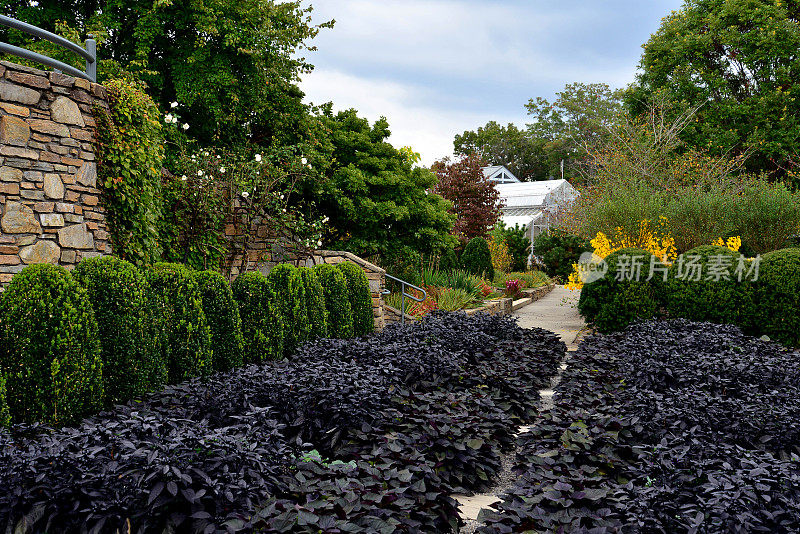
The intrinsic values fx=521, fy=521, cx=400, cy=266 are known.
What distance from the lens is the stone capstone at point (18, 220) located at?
440 cm

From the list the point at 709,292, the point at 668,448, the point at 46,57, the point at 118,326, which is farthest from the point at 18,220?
the point at 709,292

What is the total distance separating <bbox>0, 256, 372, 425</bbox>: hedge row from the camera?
2900mm

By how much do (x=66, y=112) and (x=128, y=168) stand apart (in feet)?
2.33

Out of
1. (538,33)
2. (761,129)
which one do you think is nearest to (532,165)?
(761,129)

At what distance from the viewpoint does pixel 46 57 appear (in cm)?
471

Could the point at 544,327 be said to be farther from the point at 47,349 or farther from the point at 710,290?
the point at 47,349

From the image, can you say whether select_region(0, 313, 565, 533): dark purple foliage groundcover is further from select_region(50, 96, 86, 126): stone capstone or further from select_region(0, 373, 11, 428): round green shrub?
select_region(50, 96, 86, 126): stone capstone

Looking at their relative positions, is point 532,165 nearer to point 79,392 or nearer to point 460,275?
point 460,275

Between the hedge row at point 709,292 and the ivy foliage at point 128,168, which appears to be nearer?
the ivy foliage at point 128,168

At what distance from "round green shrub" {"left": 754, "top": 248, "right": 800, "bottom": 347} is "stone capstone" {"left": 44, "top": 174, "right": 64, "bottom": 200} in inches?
304

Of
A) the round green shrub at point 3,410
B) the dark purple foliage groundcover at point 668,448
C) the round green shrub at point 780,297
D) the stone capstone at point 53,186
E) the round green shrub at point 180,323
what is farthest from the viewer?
the round green shrub at point 780,297

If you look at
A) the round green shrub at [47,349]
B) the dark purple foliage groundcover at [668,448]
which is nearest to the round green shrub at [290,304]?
the round green shrub at [47,349]

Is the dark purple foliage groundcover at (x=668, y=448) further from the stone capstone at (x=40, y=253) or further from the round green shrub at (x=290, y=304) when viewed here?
the stone capstone at (x=40, y=253)

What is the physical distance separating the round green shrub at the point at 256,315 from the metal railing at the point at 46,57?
269 centimetres
